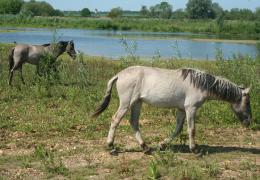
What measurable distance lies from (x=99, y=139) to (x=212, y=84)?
2.15m

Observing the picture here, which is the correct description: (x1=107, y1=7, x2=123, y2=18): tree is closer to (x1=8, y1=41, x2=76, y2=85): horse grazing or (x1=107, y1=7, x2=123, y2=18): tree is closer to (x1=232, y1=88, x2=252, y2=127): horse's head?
(x1=8, y1=41, x2=76, y2=85): horse grazing

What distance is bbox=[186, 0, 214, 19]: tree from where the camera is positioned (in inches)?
4090

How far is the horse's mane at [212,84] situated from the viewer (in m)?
7.33

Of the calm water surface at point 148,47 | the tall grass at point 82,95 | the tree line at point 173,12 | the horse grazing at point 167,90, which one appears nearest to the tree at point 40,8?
the tree line at point 173,12

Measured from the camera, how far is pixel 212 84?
7.37m

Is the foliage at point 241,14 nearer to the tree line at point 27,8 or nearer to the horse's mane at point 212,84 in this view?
the tree line at point 27,8

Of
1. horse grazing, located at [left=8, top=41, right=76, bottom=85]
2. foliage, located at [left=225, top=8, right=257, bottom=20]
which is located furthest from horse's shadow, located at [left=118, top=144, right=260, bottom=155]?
foliage, located at [left=225, top=8, right=257, bottom=20]

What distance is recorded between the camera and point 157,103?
7320 mm

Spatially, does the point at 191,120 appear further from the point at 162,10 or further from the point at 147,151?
the point at 162,10

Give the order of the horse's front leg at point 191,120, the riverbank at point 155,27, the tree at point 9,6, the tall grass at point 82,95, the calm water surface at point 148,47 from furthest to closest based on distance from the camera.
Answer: the tree at point 9,6 → the riverbank at point 155,27 → the calm water surface at point 148,47 → the tall grass at point 82,95 → the horse's front leg at point 191,120

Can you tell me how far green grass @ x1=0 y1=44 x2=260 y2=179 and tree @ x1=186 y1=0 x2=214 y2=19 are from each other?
92458mm

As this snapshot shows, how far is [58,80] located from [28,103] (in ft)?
7.88

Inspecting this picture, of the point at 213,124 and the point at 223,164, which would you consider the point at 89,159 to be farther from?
the point at 213,124

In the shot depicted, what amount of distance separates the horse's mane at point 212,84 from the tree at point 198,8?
97.0m
